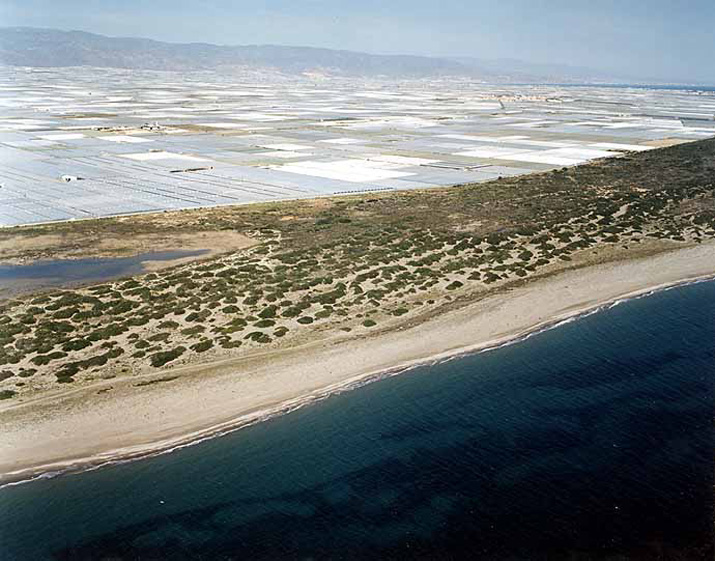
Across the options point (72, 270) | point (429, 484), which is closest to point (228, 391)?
point (429, 484)

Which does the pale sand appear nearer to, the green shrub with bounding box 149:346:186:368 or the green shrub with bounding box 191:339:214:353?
the green shrub with bounding box 149:346:186:368

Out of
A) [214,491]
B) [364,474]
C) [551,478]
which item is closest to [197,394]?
[214,491]

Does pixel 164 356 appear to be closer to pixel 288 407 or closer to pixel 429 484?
pixel 288 407

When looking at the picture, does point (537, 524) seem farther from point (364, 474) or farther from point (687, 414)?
point (687, 414)

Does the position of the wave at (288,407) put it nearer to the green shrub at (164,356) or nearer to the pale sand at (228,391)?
the pale sand at (228,391)

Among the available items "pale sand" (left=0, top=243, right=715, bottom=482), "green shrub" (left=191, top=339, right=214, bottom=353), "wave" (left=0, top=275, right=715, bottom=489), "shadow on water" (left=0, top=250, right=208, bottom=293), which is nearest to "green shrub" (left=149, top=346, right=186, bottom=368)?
"green shrub" (left=191, top=339, right=214, bottom=353)

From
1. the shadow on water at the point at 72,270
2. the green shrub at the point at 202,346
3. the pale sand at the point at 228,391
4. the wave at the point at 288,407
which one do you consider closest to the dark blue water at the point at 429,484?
the wave at the point at 288,407
